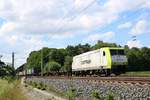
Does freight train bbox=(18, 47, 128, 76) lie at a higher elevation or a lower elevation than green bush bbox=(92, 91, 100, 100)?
higher

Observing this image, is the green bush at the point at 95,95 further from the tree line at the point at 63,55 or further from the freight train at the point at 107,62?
the tree line at the point at 63,55

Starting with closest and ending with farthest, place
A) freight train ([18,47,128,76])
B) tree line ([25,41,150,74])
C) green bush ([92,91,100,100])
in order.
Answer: green bush ([92,91,100,100])
freight train ([18,47,128,76])
tree line ([25,41,150,74])

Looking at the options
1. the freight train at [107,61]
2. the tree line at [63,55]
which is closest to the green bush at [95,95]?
the freight train at [107,61]

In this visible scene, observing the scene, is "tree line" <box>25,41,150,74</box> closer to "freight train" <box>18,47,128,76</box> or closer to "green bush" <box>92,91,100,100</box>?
"freight train" <box>18,47,128,76</box>

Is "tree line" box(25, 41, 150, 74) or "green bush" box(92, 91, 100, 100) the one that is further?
"tree line" box(25, 41, 150, 74)

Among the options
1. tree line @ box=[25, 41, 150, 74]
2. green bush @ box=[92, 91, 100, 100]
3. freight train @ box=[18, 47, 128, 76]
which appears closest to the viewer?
green bush @ box=[92, 91, 100, 100]

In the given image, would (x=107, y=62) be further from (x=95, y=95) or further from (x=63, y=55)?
(x=63, y=55)

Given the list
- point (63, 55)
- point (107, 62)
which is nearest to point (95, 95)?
point (107, 62)

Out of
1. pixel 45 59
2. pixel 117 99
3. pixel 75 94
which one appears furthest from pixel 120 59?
pixel 45 59

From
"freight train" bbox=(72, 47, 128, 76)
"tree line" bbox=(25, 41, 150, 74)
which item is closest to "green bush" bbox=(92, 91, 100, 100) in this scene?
"freight train" bbox=(72, 47, 128, 76)

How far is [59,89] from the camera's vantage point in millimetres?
33000

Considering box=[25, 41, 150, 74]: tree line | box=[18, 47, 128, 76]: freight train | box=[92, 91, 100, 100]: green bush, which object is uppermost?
box=[25, 41, 150, 74]: tree line

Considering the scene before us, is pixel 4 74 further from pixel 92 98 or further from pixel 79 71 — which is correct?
pixel 92 98

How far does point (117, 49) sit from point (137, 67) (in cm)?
2371
